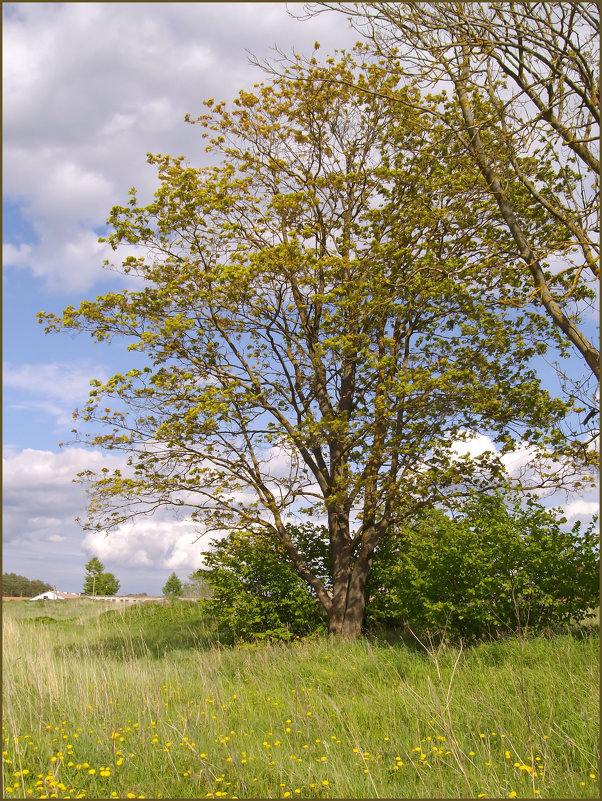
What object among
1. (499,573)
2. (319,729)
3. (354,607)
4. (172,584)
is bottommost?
(172,584)

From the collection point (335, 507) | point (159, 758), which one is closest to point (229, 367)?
point (335, 507)

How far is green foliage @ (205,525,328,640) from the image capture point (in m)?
12.7

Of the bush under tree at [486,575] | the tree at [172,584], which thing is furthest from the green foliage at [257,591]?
the tree at [172,584]

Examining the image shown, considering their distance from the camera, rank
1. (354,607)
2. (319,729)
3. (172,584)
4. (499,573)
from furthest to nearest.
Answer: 1. (172,584)
2. (354,607)
3. (499,573)
4. (319,729)

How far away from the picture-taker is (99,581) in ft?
149

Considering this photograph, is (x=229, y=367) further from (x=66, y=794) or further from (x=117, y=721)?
(x=66, y=794)

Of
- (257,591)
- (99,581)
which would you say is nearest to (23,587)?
(99,581)

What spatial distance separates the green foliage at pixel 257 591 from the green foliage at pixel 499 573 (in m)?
2.70

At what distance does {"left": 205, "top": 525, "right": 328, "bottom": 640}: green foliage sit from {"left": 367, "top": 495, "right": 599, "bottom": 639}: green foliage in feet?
8.86

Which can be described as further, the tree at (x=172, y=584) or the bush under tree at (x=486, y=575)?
the tree at (x=172, y=584)

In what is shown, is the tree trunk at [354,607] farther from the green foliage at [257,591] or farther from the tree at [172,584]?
the tree at [172,584]

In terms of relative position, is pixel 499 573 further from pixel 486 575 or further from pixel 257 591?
pixel 257 591

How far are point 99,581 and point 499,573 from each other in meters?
40.9

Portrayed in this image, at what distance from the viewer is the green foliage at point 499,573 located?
9766 mm
